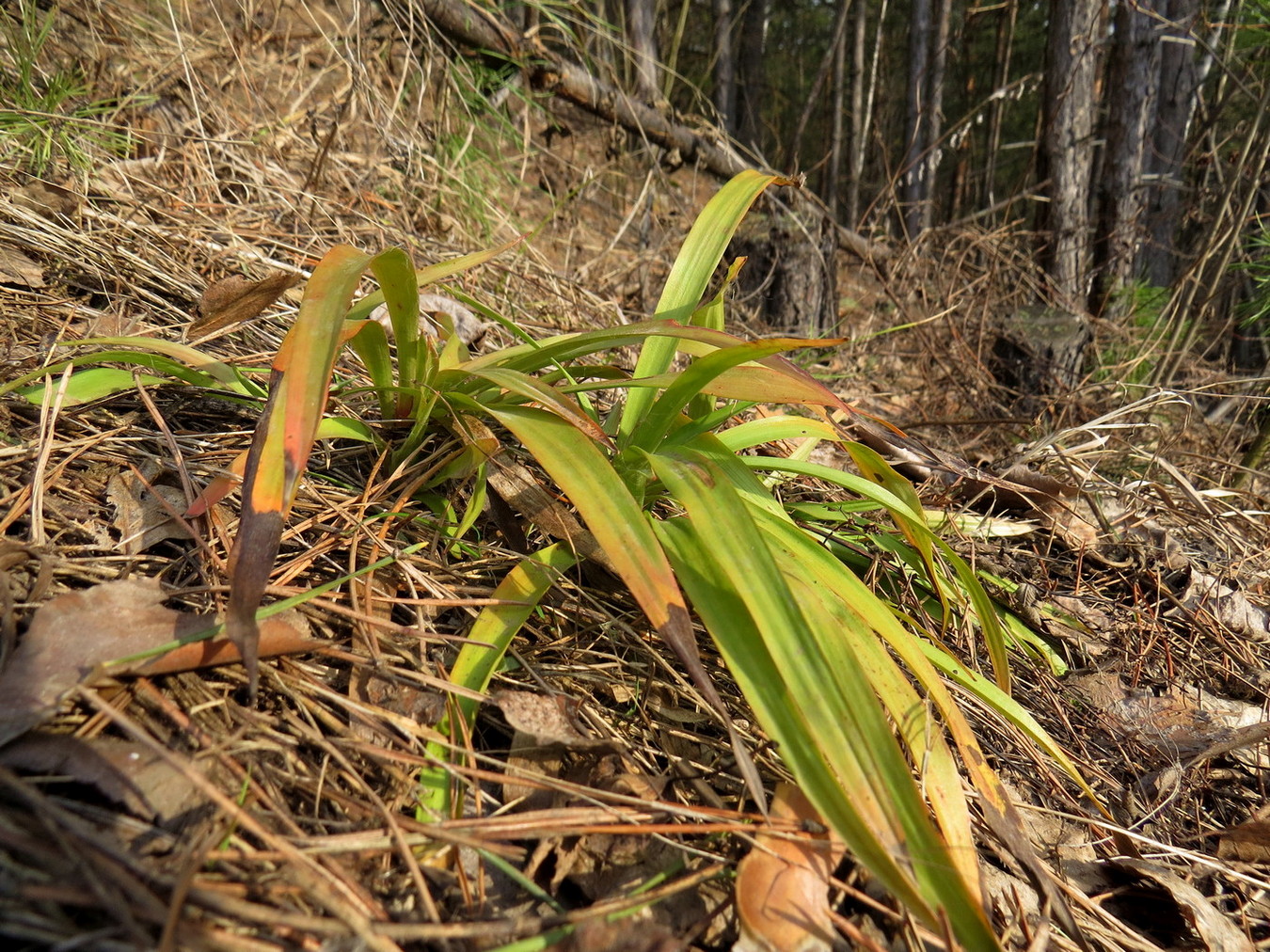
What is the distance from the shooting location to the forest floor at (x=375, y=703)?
0.69 metres

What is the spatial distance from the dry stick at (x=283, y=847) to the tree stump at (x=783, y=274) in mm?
2691

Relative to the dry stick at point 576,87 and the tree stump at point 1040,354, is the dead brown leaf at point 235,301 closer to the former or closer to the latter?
the dry stick at point 576,87

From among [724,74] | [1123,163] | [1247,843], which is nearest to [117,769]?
[1247,843]

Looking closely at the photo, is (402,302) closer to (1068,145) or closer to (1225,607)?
(1225,607)

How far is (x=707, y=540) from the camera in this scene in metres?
0.90

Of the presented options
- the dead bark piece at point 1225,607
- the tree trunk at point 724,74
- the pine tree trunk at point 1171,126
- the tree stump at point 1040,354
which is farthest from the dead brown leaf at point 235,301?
the tree trunk at point 724,74

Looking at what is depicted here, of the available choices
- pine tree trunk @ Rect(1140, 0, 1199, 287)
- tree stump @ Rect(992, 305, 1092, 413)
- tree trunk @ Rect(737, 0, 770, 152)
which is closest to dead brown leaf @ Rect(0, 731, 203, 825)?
tree stump @ Rect(992, 305, 1092, 413)

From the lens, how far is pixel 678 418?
47.1 inches

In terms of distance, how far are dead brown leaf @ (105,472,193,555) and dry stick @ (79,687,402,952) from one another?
0.94 feet

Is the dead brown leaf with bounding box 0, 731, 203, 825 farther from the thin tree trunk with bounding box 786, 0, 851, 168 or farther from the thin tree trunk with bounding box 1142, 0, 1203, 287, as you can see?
the thin tree trunk with bounding box 1142, 0, 1203, 287

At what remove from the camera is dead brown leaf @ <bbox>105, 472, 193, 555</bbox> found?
0.99m

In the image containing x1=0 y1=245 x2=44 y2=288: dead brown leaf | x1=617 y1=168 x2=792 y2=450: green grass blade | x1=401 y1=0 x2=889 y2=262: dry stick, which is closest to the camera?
x1=617 y1=168 x2=792 y2=450: green grass blade

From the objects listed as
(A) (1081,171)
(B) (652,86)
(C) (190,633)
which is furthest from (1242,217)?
(C) (190,633)

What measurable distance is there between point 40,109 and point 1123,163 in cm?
432
